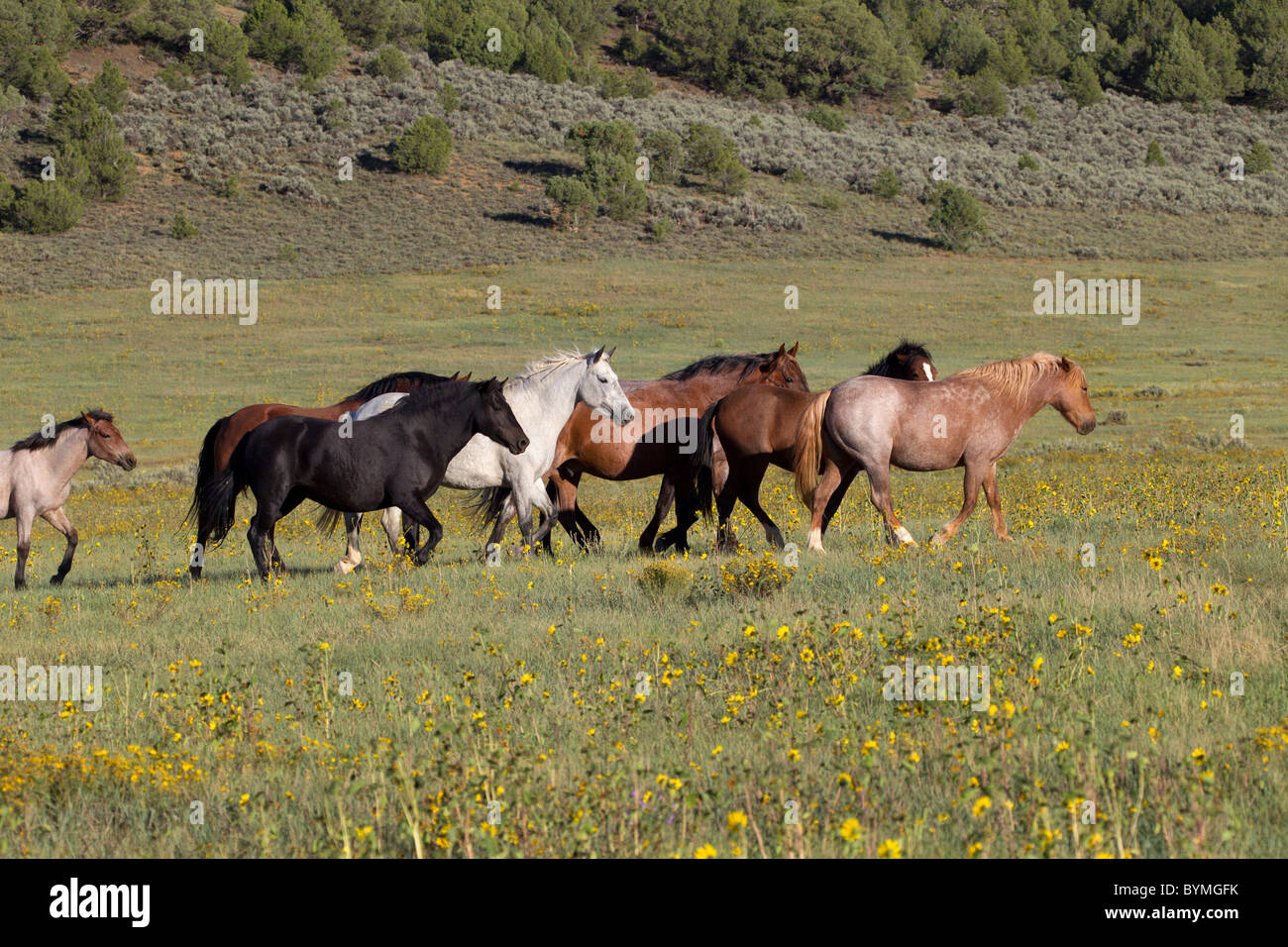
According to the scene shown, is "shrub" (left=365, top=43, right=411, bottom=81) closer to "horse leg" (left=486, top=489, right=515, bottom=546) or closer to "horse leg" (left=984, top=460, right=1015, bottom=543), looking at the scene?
"horse leg" (left=486, top=489, right=515, bottom=546)

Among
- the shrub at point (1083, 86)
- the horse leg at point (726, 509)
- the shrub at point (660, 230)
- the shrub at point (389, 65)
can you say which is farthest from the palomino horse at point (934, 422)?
the shrub at point (1083, 86)

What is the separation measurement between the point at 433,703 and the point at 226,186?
80.2 metres

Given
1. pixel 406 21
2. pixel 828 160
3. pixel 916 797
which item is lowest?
pixel 916 797

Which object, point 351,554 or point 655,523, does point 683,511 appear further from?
point 351,554

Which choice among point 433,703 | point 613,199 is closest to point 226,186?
point 613,199

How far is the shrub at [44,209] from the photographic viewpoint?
7194 centimetres

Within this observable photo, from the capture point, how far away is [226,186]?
3209 inches

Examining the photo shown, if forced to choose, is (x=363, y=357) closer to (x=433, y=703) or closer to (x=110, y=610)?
(x=110, y=610)

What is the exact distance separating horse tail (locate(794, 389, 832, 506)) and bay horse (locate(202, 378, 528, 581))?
9.04 ft

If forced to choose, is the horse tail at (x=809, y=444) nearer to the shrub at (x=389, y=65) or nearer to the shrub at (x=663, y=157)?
the shrub at (x=663, y=157)

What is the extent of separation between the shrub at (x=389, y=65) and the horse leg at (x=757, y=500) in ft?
323

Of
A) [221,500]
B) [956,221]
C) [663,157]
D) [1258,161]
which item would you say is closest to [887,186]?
[956,221]

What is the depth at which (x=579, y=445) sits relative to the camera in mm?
15227
